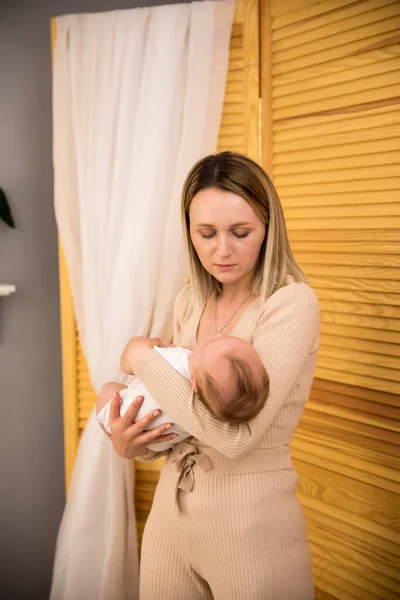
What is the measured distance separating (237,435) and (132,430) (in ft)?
0.89

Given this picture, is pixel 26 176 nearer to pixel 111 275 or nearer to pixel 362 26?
pixel 111 275

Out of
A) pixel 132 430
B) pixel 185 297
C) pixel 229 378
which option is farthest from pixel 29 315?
pixel 229 378

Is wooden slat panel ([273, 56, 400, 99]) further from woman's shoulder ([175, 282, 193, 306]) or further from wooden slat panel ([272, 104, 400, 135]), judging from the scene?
woman's shoulder ([175, 282, 193, 306])

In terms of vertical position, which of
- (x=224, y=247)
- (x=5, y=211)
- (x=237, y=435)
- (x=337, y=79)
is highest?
(x=337, y=79)

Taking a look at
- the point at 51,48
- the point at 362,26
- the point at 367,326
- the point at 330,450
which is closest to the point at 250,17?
the point at 362,26

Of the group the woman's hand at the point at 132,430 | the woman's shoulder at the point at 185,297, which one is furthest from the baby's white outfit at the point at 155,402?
the woman's shoulder at the point at 185,297

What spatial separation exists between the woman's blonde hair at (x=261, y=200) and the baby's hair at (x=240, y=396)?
19cm

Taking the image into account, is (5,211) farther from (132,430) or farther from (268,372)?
(268,372)

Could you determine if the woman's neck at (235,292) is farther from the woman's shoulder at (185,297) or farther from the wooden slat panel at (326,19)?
the wooden slat panel at (326,19)

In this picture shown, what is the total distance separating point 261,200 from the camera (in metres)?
1.23

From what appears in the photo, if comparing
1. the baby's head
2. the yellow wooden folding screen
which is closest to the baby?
the baby's head

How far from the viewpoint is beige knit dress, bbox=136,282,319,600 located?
3.61 feet

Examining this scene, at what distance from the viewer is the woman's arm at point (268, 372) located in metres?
1.08

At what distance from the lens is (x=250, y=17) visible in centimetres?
175
